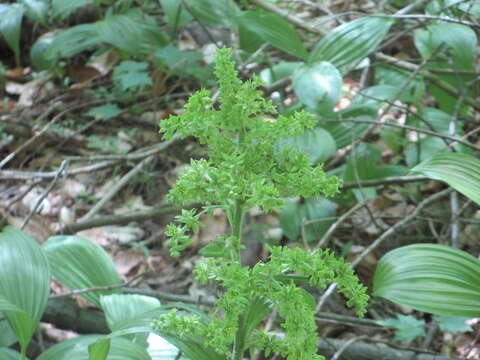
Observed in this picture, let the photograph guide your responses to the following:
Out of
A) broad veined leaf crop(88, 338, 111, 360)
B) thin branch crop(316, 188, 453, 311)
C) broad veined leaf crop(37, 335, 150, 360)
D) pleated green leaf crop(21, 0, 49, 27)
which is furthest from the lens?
pleated green leaf crop(21, 0, 49, 27)

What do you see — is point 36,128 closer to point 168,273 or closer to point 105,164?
point 105,164

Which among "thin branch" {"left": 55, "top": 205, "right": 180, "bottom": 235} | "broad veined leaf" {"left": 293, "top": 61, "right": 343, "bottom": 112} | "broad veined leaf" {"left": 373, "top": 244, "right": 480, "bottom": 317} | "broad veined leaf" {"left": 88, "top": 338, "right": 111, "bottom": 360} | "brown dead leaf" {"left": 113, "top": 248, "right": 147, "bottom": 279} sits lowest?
"brown dead leaf" {"left": 113, "top": 248, "right": 147, "bottom": 279}

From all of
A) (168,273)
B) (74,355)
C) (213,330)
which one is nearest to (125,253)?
(168,273)

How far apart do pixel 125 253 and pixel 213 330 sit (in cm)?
151

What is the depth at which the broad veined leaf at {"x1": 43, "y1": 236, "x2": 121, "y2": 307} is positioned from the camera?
148 cm

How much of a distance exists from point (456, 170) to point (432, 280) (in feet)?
0.73

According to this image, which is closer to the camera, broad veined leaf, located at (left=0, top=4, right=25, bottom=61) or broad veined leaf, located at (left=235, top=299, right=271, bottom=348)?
broad veined leaf, located at (left=235, top=299, right=271, bottom=348)

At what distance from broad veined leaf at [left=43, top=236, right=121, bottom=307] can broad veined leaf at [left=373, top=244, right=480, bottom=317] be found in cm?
77

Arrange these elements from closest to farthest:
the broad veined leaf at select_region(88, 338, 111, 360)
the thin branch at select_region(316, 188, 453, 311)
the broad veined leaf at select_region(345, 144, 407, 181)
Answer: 1. the broad veined leaf at select_region(88, 338, 111, 360)
2. the thin branch at select_region(316, 188, 453, 311)
3. the broad veined leaf at select_region(345, 144, 407, 181)

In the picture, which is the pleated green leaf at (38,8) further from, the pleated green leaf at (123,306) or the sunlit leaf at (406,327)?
the sunlit leaf at (406,327)

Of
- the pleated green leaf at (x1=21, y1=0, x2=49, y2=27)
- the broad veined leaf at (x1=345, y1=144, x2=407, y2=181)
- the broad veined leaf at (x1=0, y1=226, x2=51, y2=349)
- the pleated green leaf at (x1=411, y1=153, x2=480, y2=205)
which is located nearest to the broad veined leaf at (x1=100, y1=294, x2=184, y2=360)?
the broad veined leaf at (x1=0, y1=226, x2=51, y2=349)

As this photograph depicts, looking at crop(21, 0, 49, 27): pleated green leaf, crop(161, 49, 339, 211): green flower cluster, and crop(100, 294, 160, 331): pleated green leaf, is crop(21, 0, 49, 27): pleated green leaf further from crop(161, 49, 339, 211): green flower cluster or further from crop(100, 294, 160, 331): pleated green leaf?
crop(161, 49, 339, 211): green flower cluster

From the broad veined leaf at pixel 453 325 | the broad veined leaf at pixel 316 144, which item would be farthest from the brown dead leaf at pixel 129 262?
the broad veined leaf at pixel 453 325

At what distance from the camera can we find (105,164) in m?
2.30
